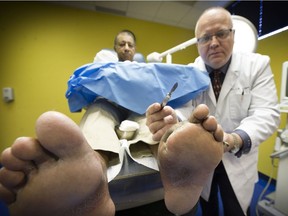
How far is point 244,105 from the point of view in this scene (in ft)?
2.05

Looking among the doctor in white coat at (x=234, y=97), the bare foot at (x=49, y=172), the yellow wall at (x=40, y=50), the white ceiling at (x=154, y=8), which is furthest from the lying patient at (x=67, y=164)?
the white ceiling at (x=154, y=8)

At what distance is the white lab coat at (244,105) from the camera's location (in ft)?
1.88

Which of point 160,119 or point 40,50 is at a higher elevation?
point 40,50

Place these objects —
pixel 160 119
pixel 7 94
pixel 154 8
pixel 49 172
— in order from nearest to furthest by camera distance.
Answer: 1. pixel 49 172
2. pixel 160 119
3. pixel 7 94
4. pixel 154 8

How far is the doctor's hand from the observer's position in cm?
39

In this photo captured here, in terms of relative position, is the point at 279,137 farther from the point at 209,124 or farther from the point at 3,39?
the point at 3,39

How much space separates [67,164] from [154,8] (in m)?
2.07

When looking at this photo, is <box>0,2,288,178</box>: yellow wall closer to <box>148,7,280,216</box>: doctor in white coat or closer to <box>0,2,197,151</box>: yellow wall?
<box>0,2,197,151</box>: yellow wall

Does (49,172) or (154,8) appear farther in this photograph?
(154,8)

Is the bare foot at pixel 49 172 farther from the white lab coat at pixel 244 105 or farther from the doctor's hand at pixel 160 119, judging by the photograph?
the white lab coat at pixel 244 105

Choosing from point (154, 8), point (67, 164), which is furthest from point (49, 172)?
point (154, 8)

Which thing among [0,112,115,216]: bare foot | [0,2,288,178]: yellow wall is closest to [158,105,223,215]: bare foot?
[0,112,115,216]: bare foot

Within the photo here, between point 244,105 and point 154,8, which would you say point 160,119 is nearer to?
point 244,105

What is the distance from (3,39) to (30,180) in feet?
6.58
